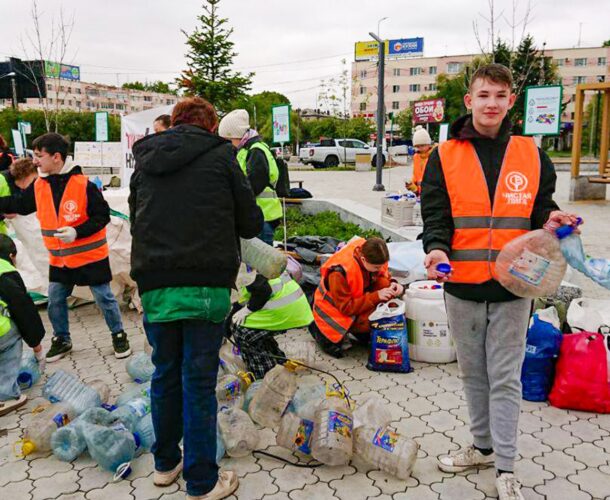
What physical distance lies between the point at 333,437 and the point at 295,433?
10.3 inches

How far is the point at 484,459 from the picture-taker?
289 cm

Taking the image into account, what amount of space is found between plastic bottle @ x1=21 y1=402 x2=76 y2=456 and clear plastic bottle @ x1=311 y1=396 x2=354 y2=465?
149 cm

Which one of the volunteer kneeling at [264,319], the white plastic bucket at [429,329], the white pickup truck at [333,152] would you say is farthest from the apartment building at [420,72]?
the volunteer kneeling at [264,319]

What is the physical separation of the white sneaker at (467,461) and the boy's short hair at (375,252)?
167 cm

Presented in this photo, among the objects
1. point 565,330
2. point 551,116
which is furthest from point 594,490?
point 551,116

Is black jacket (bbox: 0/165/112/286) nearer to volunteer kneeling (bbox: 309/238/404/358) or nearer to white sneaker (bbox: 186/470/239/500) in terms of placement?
volunteer kneeling (bbox: 309/238/404/358)

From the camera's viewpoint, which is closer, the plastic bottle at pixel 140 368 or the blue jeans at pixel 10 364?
the blue jeans at pixel 10 364

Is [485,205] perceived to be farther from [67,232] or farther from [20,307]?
[67,232]

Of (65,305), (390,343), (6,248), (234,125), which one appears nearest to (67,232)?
(6,248)

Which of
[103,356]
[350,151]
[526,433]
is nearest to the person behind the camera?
[526,433]

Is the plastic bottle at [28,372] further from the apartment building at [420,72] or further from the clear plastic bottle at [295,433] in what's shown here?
the apartment building at [420,72]

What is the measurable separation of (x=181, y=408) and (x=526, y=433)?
203 centimetres

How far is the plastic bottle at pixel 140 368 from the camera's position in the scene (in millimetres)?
4125

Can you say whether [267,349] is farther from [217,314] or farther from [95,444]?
[217,314]
